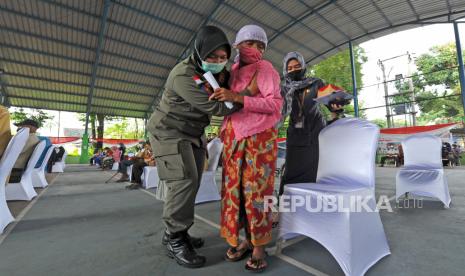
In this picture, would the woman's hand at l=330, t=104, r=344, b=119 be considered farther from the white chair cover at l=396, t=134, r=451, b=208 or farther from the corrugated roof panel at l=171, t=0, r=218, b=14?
the corrugated roof panel at l=171, t=0, r=218, b=14

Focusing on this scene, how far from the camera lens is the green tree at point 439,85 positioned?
18578 millimetres

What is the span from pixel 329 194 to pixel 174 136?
2.95 feet

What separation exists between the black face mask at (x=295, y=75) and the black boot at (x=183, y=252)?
4.93ft

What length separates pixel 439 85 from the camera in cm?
1912

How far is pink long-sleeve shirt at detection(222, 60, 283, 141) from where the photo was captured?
1.25 m

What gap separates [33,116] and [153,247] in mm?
19150

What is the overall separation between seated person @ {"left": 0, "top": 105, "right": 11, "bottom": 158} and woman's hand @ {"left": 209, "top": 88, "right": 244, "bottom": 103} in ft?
5.93

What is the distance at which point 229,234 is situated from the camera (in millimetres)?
1322

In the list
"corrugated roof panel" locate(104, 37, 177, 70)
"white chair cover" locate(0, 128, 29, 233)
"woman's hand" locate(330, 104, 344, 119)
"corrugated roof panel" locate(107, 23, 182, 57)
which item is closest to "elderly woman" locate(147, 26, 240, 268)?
"woman's hand" locate(330, 104, 344, 119)

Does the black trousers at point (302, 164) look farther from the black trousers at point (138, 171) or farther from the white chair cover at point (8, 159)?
the black trousers at point (138, 171)

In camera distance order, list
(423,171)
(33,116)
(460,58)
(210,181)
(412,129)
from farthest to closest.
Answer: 1. (33,116)
2. (412,129)
3. (460,58)
4. (210,181)
5. (423,171)

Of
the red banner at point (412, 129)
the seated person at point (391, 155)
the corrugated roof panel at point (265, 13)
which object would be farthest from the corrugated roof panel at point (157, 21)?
the seated person at point (391, 155)

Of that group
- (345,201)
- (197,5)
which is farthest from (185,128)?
(197,5)

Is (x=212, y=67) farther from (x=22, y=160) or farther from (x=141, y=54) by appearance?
(x=141, y=54)
